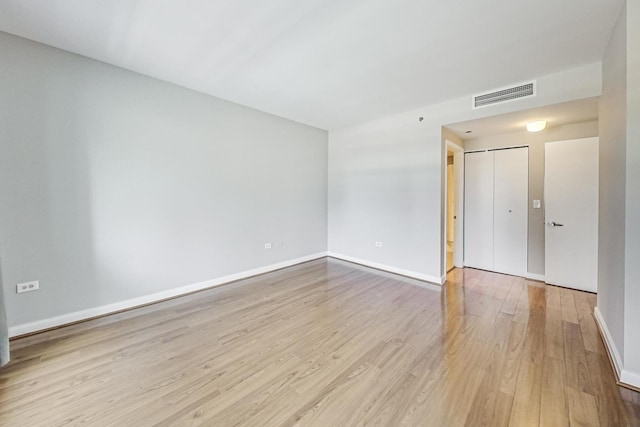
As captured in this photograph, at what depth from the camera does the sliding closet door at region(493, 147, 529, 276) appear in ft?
13.7

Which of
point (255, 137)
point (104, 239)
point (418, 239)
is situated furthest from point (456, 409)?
point (255, 137)

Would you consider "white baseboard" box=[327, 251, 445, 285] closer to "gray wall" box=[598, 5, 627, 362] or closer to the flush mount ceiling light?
"gray wall" box=[598, 5, 627, 362]

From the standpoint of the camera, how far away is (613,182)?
213cm

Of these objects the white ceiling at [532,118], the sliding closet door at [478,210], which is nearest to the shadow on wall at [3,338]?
the white ceiling at [532,118]

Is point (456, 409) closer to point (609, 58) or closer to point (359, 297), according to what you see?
point (359, 297)

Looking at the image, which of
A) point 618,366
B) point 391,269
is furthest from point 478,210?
point 618,366

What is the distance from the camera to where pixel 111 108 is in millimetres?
2855

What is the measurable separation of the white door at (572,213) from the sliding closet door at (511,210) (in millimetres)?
310

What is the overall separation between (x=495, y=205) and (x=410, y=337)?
10.7 feet

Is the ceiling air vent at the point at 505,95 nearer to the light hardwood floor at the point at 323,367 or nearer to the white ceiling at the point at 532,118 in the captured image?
the white ceiling at the point at 532,118

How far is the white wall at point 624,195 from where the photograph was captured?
1.76 meters

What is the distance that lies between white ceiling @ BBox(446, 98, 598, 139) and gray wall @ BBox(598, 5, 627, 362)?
415 mm

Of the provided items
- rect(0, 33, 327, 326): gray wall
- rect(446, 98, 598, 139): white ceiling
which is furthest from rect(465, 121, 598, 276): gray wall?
rect(0, 33, 327, 326): gray wall

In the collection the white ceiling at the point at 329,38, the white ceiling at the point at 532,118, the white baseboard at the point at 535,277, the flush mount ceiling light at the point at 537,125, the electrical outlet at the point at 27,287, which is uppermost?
the white ceiling at the point at 329,38
